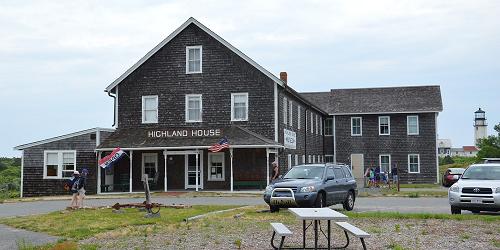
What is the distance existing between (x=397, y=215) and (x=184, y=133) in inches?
785

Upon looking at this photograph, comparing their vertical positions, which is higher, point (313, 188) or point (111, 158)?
point (111, 158)

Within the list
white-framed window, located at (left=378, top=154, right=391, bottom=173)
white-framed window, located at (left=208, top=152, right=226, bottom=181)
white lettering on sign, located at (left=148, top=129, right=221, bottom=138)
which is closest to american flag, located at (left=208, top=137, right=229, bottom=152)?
white lettering on sign, located at (left=148, top=129, right=221, bottom=138)

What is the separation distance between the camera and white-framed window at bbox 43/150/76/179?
33.9 m

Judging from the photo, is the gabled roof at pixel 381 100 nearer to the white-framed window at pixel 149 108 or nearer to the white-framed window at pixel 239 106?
the white-framed window at pixel 239 106

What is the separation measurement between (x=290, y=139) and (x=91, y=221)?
21.4 m

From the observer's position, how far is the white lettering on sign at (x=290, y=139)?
3486cm

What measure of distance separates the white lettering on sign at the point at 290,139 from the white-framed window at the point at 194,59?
6.27 metres

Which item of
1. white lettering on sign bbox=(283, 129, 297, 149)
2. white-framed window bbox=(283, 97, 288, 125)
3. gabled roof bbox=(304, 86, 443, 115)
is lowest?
white lettering on sign bbox=(283, 129, 297, 149)

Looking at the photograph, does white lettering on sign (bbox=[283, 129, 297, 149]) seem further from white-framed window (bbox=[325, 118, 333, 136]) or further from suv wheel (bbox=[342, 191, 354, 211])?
suv wheel (bbox=[342, 191, 354, 211])

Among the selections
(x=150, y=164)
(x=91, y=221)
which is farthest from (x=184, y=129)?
(x=91, y=221)

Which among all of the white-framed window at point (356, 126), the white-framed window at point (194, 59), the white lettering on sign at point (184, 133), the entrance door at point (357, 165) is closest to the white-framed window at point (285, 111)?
the white lettering on sign at point (184, 133)

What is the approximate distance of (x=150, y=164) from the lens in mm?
35281

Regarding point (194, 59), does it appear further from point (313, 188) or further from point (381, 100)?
point (381, 100)

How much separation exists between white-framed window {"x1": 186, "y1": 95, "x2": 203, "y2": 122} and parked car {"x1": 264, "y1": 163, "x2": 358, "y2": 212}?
1574 cm
